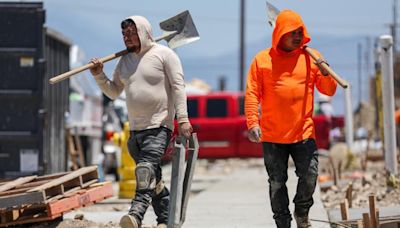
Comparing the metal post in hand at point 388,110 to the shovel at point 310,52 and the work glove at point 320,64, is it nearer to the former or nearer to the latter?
the shovel at point 310,52

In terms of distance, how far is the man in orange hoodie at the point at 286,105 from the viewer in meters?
8.25

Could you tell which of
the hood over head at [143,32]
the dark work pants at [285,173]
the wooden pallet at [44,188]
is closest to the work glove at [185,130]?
the dark work pants at [285,173]

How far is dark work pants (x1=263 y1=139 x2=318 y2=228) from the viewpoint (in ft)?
27.2

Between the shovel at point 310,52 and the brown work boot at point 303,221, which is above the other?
the shovel at point 310,52

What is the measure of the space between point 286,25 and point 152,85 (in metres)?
1.25

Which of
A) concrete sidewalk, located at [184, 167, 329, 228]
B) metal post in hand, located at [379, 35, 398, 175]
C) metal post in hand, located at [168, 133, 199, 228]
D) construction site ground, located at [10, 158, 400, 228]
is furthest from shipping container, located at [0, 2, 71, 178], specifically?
metal post in hand, located at [168, 133, 199, 228]

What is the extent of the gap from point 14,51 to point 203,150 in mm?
11212

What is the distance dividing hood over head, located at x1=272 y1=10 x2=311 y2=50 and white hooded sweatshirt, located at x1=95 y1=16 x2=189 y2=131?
0.88 metres

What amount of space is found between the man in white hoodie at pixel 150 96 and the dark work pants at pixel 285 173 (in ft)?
2.45

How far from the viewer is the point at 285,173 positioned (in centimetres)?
843

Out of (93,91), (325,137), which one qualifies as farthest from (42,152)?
(325,137)

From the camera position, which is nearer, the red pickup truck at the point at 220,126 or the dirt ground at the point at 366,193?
the dirt ground at the point at 366,193

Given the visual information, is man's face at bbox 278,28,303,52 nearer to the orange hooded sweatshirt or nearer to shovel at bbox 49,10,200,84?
the orange hooded sweatshirt

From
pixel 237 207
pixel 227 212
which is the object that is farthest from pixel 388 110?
pixel 227 212
